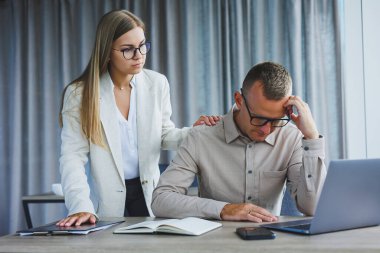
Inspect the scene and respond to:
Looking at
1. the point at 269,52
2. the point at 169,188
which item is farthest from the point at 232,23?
the point at 169,188

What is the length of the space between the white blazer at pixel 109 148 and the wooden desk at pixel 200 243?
24.3 inches

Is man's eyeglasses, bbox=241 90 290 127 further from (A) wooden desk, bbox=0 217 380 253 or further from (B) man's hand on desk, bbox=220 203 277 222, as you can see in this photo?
(A) wooden desk, bbox=0 217 380 253

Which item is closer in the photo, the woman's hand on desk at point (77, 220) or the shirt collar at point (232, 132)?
the woman's hand on desk at point (77, 220)

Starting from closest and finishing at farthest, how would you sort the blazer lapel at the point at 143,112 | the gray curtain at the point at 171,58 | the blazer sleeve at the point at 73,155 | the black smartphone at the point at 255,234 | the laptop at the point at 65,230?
the black smartphone at the point at 255,234, the laptop at the point at 65,230, the blazer sleeve at the point at 73,155, the blazer lapel at the point at 143,112, the gray curtain at the point at 171,58

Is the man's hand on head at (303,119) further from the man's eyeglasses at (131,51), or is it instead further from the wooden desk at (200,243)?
the man's eyeglasses at (131,51)

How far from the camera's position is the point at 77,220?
5.78ft

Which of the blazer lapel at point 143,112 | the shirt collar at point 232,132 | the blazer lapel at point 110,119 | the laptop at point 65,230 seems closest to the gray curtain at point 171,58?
the blazer lapel at point 143,112

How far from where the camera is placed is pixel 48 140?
4.86 meters

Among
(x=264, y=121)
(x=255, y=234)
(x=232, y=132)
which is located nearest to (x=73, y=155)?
(x=232, y=132)

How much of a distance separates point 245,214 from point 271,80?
47 centimetres

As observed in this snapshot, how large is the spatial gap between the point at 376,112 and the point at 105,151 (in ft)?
9.00

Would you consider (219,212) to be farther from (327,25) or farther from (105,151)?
(327,25)

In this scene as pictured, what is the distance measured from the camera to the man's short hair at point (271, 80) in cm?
188

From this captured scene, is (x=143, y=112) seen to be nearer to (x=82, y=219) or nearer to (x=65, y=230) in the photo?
(x=82, y=219)
